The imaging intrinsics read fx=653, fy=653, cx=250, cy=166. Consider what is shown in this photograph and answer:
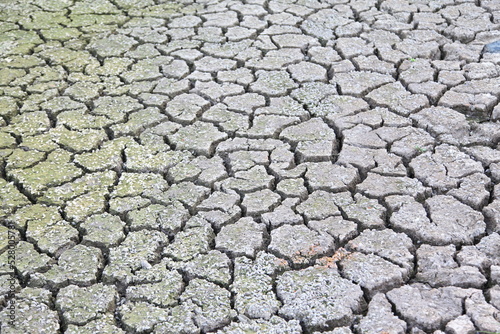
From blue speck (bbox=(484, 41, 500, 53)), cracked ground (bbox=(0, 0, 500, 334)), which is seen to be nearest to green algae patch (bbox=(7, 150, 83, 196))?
cracked ground (bbox=(0, 0, 500, 334))

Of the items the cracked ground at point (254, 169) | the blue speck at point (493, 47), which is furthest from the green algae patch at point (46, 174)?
the blue speck at point (493, 47)

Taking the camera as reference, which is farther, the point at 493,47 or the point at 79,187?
the point at 493,47

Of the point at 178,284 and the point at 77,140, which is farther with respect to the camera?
the point at 77,140

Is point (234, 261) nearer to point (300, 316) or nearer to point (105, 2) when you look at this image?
point (300, 316)

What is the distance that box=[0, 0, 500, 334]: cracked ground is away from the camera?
2.54 metres

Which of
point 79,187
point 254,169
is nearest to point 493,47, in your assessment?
point 254,169

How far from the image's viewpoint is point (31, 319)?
247 cm

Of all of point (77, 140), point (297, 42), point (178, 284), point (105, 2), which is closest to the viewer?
point (178, 284)

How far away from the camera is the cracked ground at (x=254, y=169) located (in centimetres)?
254

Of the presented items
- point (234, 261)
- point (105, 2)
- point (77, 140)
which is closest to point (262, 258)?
point (234, 261)

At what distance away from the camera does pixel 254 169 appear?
10.9ft

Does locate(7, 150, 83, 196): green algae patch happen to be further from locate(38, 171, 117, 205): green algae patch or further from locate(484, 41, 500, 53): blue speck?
locate(484, 41, 500, 53): blue speck

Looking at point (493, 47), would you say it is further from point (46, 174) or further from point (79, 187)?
point (46, 174)

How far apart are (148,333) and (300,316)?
57 cm
